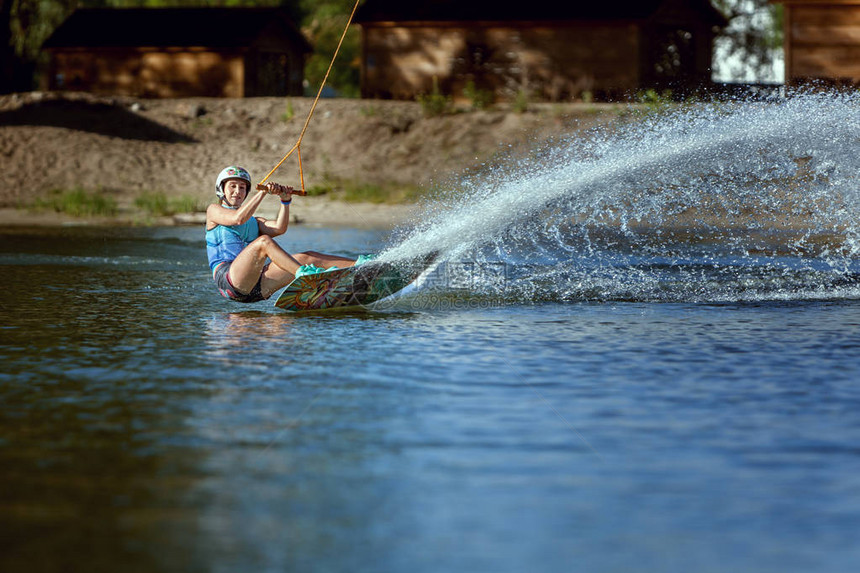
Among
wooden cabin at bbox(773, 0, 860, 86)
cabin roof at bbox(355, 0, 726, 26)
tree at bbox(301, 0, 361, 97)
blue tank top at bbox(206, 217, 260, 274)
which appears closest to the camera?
blue tank top at bbox(206, 217, 260, 274)

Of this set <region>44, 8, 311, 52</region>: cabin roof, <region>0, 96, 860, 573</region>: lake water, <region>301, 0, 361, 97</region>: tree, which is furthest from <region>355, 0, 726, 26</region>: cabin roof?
<region>0, 96, 860, 573</region>: lake water

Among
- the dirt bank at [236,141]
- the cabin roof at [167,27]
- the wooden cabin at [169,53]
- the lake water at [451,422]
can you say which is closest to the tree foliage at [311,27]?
the cabin roof at [167,27]

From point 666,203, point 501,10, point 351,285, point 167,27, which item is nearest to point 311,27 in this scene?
point 167,27

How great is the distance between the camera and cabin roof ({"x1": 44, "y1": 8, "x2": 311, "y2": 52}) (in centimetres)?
4078

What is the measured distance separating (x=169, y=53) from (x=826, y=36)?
19656 millimetres

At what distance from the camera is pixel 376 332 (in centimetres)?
1052

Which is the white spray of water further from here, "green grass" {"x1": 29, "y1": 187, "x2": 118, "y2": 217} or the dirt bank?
"green grass" {"x1": 29, "y1": 187, "x2": 118, "y2": 217}

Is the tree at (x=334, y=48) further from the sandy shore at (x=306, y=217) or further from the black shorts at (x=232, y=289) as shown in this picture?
the black shorts at (x=232, y=289)

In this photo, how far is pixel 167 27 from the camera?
1663 inches

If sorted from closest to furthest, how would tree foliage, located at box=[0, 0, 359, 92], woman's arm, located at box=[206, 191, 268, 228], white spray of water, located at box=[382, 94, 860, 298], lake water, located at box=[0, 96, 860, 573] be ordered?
lake water, located at box=[0, 96, 860, 573] < woman's arm, located at box=[206, 191, 268, 228] < white spray of water, located at box=[382, 94, 860, 298] < tree foliage, located at box=[0, 0, 359, 92]

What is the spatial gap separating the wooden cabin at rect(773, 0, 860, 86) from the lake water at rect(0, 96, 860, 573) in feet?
64.5

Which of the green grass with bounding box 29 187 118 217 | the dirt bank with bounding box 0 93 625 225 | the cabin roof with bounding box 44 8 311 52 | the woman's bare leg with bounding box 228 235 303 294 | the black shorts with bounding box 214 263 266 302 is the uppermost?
the cabin roof with bounding box 44 8 311 52

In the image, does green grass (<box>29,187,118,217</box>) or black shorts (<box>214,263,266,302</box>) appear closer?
black shorts (<box>214,263,266,302</box>)

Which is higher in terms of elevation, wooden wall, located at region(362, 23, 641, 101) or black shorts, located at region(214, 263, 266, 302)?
wooden wall, located at region(362, 23, 641, 101)
